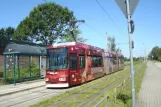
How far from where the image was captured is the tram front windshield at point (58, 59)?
705 inches

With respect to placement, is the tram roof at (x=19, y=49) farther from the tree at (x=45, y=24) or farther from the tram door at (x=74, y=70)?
the tree at (x=45, y=24)

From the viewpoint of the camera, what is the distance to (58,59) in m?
18.1

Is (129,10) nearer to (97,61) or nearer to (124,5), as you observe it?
(124,5)

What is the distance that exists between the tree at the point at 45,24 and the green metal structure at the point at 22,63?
25230 millimetres

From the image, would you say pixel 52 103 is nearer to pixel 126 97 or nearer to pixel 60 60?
pixel 126 97

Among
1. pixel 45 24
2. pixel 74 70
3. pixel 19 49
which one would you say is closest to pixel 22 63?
pixel 19 49

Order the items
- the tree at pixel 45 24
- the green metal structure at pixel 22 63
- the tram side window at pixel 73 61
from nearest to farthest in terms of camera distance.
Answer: the tram side window at pixel 73 61, the green metal structure at pixel 22 63, the tree at pixel 45 24

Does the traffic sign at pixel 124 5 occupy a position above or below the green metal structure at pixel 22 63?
above

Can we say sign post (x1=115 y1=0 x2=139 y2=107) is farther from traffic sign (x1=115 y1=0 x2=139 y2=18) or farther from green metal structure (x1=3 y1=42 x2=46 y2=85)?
green metal structure (x1=3 y1=42 x2=46 y2=85)

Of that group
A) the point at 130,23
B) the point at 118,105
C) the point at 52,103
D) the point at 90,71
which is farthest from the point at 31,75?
the point at 130,23

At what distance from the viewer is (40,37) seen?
53.4 m

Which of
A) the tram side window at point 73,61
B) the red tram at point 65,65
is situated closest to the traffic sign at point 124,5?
the red tram at point 65,65

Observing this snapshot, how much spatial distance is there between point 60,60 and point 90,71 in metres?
4.84

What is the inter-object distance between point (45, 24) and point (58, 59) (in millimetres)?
34842
